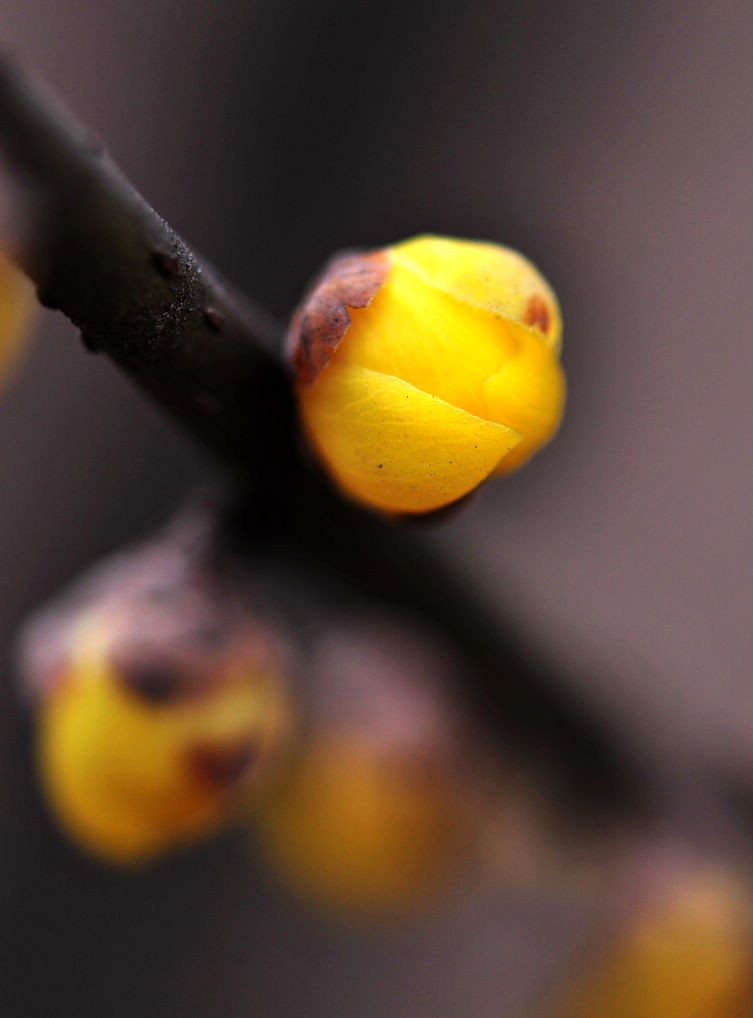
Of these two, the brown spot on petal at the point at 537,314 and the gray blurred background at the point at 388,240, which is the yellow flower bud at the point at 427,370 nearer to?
the brown spot on petal at the point at 537,314

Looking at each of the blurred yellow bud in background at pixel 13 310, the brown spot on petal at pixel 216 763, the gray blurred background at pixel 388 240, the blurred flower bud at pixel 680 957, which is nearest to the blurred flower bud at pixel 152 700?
the brown spot on petal at pixel 216 763

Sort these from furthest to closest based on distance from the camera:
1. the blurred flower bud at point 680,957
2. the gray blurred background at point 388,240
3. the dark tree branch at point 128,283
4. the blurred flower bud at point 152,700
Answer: the gray blurred background at point 388,240
the blurred flower bud at point 680,957
the blurred flower bud at point 152,700
the dark tree branch at point 128,283

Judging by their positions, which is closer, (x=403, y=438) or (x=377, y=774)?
(x=403, y=438)

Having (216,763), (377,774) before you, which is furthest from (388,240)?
(216,763)

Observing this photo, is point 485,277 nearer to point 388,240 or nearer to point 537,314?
point 537,314

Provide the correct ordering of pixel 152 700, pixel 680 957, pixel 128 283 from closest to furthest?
pixel 128 283, pixel 152 700, pixel 680 957

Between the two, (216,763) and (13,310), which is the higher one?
(13,310)

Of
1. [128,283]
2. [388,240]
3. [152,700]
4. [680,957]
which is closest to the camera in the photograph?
[128,283]
